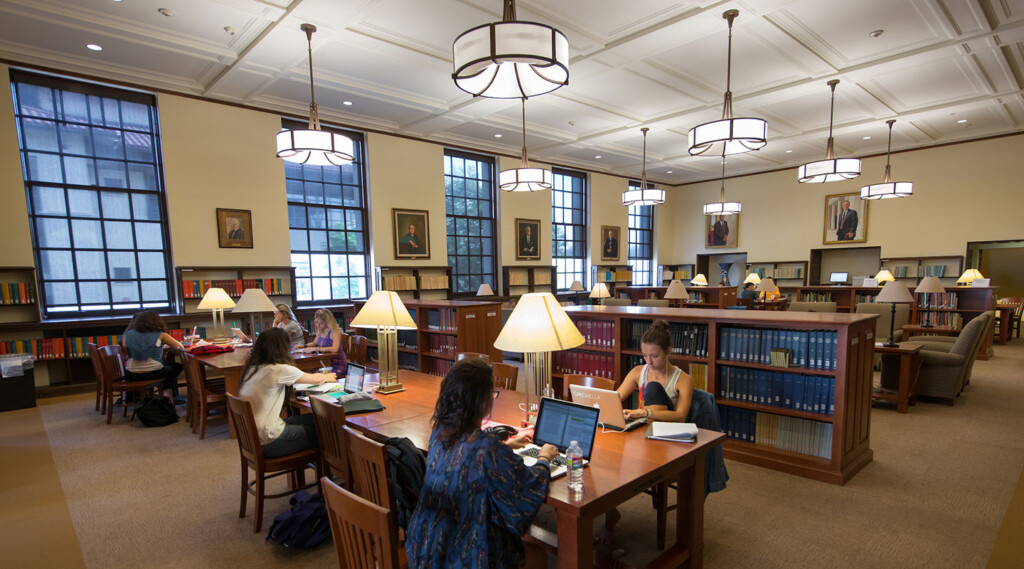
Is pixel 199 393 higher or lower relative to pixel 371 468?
lower

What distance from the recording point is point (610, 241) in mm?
12617

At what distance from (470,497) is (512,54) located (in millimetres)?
2106

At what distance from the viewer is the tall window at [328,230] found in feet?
25.5

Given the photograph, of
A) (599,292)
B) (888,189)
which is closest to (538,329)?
(599,292)

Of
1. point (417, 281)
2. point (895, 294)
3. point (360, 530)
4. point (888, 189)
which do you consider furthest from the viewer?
point (417, 281)

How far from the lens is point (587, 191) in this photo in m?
12.2

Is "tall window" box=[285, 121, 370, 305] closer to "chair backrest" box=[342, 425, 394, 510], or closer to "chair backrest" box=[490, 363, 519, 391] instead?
"chair backrest" box=[490, 363, 519, 391]

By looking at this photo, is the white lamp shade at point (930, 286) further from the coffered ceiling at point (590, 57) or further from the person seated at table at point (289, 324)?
the person seated at table at point (289, 324)

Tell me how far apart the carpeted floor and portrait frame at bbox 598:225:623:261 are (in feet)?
27.4

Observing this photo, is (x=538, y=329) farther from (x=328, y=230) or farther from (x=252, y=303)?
(x=328, y=230)

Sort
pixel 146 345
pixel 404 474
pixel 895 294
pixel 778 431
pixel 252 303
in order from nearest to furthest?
pixel 404 474
pixel 778 431
pixel 146 345
pixel 252 303
pixel 895 294

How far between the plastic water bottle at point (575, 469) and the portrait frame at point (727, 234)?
1303 centimetres

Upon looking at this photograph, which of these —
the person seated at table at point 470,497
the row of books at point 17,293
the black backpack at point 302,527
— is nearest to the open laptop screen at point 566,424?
the person seated at table at point 470,497

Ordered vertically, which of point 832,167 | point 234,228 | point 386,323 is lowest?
point 386,323
